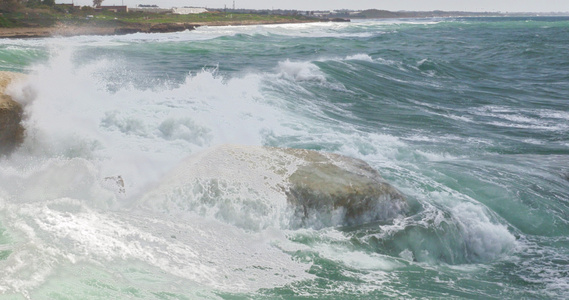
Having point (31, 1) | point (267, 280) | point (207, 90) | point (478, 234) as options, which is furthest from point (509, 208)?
point (31, 1)

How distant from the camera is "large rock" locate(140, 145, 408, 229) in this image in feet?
19.0

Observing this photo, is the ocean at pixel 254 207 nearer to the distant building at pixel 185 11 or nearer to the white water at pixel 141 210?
the white water at pixel 141 210

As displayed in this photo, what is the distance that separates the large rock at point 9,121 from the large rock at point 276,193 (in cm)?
229

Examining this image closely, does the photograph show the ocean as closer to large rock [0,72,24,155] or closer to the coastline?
large rock [0,72,24,155]

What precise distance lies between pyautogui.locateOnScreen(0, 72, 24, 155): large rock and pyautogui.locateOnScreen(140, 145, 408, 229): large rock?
2.29 meters

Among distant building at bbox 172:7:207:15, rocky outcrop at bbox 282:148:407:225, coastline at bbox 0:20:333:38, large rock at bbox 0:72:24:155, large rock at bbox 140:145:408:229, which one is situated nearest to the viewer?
large rock at bbox 140:145:408:229

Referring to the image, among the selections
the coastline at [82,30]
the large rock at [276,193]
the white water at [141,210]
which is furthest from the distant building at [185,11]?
the large rock at [276,193]

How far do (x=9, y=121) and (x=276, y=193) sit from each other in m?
3.76

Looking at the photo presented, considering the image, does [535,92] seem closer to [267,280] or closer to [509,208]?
[509,208]

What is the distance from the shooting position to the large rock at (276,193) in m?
5.80

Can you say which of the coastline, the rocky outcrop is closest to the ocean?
the rocky outcrop

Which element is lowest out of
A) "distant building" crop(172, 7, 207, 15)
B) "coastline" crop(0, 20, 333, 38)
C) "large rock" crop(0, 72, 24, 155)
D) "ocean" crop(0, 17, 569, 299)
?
"ocean" crop(0, 17, 569, 299)

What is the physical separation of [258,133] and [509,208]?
4344 mm

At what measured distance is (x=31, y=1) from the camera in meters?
34.8
